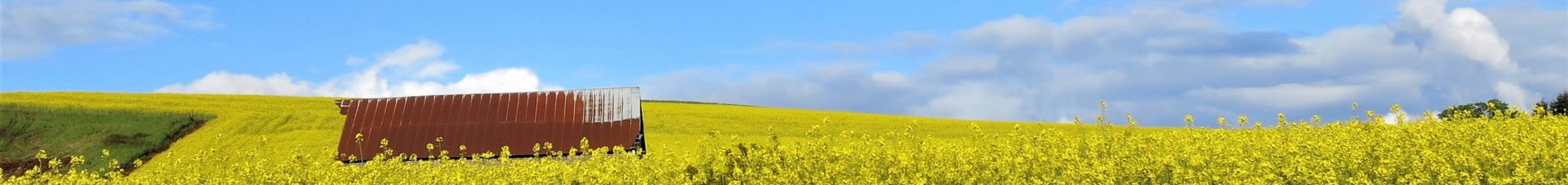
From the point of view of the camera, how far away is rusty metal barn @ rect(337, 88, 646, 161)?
91.4 feet

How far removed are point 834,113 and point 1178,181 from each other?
42.9 meters

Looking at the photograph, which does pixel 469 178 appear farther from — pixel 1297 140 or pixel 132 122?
pixel 132 122

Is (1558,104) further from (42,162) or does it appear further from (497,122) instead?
(42,162)

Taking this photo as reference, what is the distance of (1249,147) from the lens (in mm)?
14789

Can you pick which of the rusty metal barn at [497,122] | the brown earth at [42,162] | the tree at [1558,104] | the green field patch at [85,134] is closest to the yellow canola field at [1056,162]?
the rusty metal barn at [497,122]

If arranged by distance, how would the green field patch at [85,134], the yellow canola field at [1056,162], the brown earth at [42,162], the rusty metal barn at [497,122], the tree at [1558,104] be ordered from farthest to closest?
the tree at [1558,104] < the green field patch at [85,134] < the brown earth at [42,162] < the rusty metal barn at [497,122] < the yellow canola field at [1056,162]

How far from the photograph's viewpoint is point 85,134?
139 ft

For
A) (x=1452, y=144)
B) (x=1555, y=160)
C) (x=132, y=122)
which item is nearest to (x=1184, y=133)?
(x=1452, y=144)

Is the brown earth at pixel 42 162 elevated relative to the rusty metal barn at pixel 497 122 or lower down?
lower down

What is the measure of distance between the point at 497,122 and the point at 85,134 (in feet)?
78.1

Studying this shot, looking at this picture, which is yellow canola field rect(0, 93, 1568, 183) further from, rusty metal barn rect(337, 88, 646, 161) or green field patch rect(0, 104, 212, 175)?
green field patch rect(0, 104, 212, 175)

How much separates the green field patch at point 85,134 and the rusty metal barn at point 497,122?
12.4m

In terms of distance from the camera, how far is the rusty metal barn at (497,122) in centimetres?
2784

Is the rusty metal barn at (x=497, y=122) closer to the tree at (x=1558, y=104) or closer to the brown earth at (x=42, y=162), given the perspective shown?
the brown earth at (x=42, y=162)
